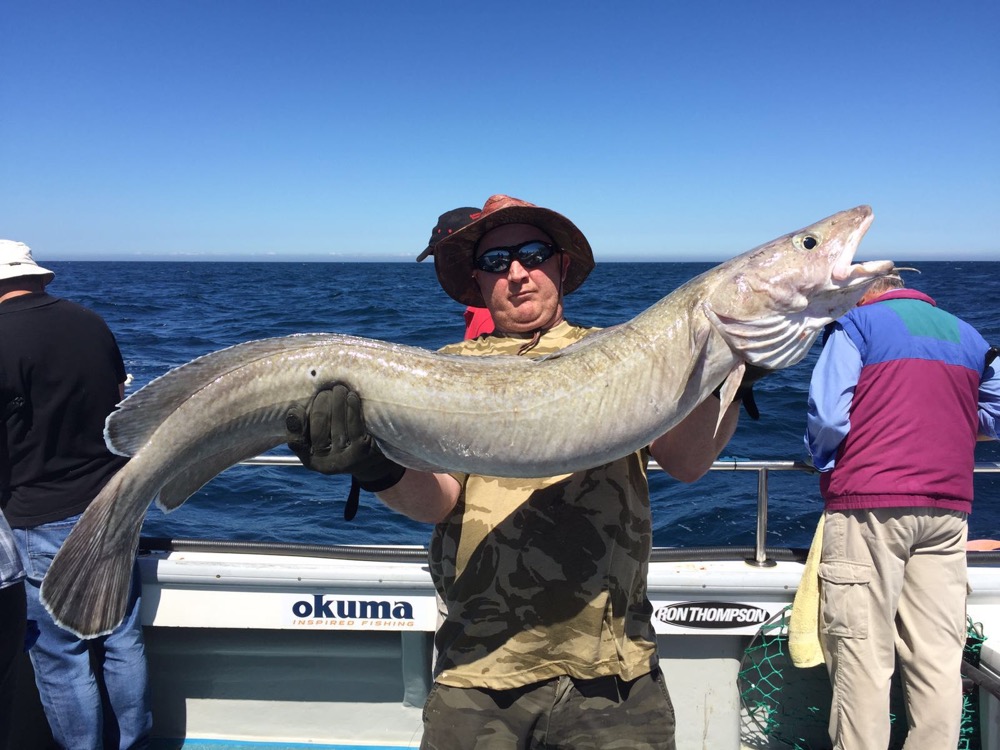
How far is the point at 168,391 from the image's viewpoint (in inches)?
94.8

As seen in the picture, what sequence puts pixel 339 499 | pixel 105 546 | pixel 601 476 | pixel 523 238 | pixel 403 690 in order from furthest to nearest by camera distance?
pixel 339 499 < pixel 403 690 < pixel 523 238 < pixel 601 476 < pixel 105 546

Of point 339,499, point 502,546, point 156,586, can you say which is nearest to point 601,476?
point 502,546

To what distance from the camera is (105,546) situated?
238 centimetres

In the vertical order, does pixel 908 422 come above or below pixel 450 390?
below

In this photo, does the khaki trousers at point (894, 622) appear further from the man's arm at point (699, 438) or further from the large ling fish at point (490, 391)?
the large ling fish at point (490, 391)

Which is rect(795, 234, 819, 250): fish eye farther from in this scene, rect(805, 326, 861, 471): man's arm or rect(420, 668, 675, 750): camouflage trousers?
rect(420, 668, 675, 750): camouflage trousers

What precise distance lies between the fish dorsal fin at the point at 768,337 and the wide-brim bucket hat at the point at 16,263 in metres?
3.67

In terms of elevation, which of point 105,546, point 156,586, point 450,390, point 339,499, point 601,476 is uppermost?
point 450,390

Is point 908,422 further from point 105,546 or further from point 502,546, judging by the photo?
point 105,546

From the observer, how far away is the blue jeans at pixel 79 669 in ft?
12.0

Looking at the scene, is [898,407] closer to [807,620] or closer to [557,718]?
[807,620]

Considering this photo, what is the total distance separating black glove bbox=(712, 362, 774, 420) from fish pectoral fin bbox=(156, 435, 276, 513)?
1710 millimetres

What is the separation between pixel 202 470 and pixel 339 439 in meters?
0.59

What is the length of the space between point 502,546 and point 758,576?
7.14ft
